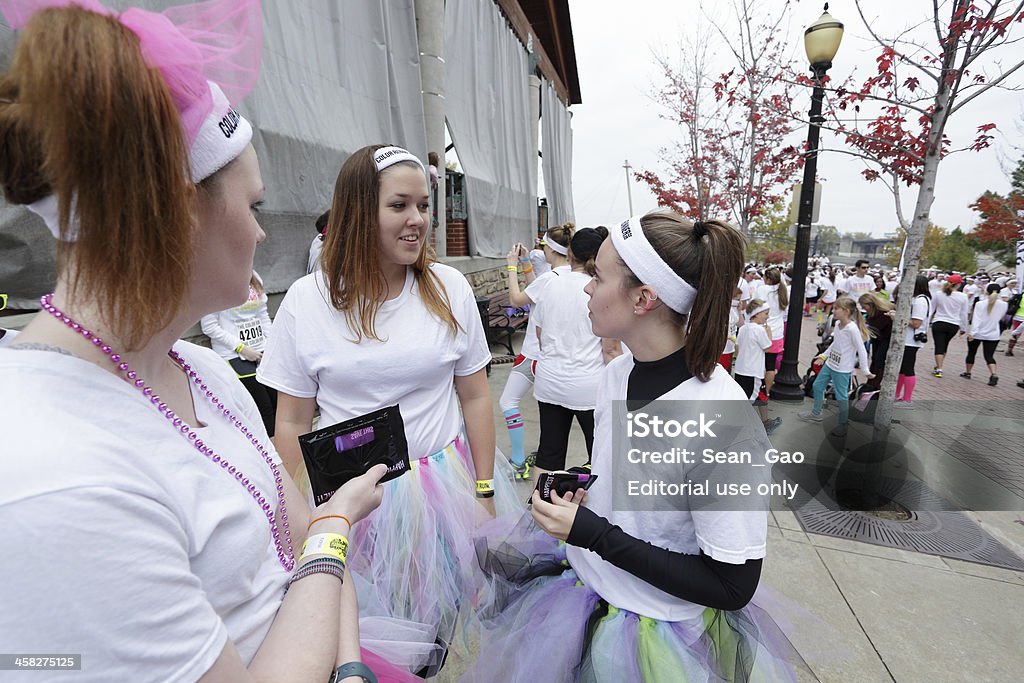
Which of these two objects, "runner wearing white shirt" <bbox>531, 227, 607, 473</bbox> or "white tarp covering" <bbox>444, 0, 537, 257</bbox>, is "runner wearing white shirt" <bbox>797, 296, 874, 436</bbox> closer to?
"runner wearing white shirt" <bbox>531, 227, 607, 473</bbox>

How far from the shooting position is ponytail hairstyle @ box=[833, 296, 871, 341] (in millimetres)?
5985

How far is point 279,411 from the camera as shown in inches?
76.4

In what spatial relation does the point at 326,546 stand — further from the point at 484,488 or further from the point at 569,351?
the point at 569,351

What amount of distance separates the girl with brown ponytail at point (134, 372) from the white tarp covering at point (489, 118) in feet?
27.5

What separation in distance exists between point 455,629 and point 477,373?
1.00 metres

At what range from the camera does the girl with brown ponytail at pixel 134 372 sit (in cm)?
58

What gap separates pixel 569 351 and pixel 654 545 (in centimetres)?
213

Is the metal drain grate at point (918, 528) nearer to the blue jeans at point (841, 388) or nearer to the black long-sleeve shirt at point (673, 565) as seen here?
the blue jeans at point (841, 388)

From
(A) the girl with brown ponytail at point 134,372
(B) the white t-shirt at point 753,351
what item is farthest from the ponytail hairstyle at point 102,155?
(B) the white t-shirt at point 753,351

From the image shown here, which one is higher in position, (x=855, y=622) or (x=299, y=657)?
(x=299, y=657)

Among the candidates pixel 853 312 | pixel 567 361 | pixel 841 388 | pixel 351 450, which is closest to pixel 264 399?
pixel 567 361

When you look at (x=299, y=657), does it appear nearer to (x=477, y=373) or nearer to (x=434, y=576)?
(x=434, y=576)

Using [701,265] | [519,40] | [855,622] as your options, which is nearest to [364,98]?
[701,265]

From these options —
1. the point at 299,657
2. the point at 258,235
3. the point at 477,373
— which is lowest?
the point at 299,657
